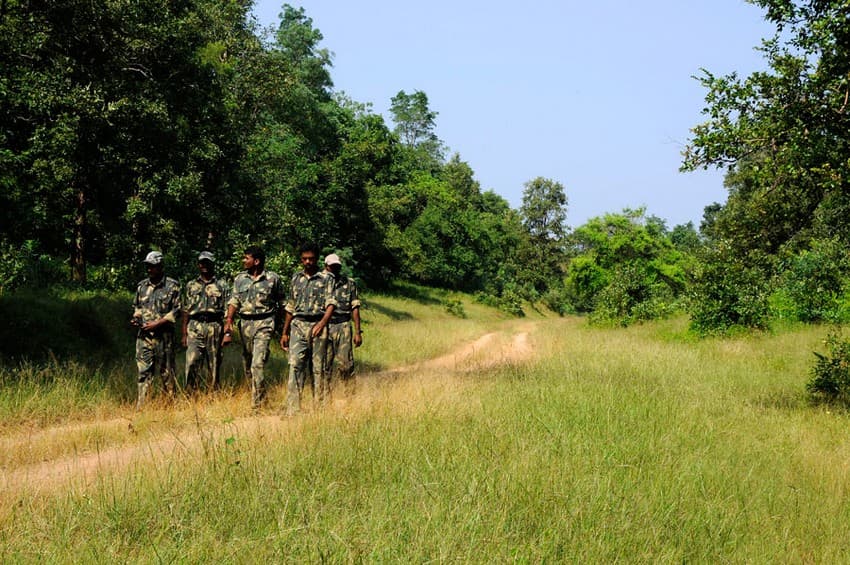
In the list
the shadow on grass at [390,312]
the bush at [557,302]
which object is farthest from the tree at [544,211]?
the shadow on grass at [390,312]

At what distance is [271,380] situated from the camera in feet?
34.8

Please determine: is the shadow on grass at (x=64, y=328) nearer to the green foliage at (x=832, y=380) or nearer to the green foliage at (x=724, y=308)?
the green foliage at (x=832, y=380)

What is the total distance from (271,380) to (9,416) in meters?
4.12

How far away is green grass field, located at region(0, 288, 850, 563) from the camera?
3586mm

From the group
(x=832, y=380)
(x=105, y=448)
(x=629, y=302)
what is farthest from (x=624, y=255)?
(x=105, y=448)

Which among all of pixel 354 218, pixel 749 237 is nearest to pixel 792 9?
pixel 749 237

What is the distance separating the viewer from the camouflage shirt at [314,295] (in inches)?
325

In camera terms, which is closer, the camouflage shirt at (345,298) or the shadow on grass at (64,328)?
the camouflage shirt at (345,298)

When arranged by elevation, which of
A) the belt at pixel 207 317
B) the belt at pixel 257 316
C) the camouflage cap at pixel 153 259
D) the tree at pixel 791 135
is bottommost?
the belt at pixel 207 317

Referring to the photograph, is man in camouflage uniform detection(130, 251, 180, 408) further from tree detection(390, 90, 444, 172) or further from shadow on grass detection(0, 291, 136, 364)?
tree detection(390, 90, 444, 172)

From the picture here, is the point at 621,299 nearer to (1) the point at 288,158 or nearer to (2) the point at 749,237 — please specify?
(1) the point at 288,158

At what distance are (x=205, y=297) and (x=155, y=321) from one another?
811mm

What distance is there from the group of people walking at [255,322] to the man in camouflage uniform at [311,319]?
0.01 metres

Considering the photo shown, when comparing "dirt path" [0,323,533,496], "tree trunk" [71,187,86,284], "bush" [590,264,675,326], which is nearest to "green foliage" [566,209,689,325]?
"bush" [590,264,675,326]
